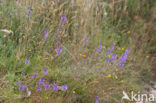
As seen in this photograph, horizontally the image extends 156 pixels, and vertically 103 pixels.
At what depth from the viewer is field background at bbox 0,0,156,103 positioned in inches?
111

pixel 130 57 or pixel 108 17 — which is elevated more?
pixel 108 17

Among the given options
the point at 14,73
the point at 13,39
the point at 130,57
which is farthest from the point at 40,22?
the point at 130,57

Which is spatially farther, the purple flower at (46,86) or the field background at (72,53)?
the field background at (72,53)

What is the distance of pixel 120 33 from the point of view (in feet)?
14.7

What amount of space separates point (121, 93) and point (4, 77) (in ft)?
4.66

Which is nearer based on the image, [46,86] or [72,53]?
[46,86]

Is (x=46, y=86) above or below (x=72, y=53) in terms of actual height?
below

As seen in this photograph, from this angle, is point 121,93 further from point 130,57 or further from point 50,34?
point 50,34

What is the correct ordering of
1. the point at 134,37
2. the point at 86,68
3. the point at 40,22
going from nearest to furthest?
the point at 86,68 < the point at 40,22 < the point at 134,37

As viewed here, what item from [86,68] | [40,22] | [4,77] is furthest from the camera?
[40,22]

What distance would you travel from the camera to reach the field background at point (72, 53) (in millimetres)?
2814

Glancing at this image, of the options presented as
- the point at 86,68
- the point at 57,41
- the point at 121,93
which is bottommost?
the point at 121,93

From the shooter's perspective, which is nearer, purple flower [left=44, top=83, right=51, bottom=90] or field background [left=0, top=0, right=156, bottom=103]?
purple flower [left=44, top=83, right=51, bottom=90]

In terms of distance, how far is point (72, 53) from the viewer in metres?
3.38
